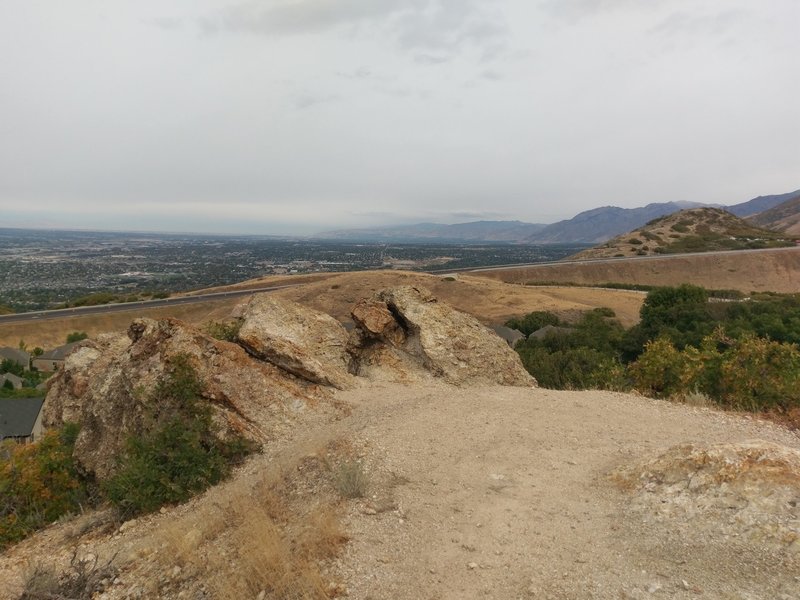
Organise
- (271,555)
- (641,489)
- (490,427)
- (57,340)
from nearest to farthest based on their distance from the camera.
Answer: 1. (271,555)
2. (641,489)
3. (490,427)
4. (57,340)

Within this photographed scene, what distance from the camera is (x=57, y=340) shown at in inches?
1965

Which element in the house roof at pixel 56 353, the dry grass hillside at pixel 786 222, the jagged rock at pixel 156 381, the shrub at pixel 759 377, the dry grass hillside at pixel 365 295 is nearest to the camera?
the jagged rock at pixel 156 381

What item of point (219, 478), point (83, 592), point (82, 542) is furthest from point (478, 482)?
point (82, 542)

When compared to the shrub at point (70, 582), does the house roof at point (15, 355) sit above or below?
below

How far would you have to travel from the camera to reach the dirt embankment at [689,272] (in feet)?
225

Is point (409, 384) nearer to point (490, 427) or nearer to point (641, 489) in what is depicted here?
point (490, 427)

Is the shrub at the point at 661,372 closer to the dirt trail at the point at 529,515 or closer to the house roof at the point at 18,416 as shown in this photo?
the dirt trail at the point at 529,515

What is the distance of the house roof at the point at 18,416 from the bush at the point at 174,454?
25409mm

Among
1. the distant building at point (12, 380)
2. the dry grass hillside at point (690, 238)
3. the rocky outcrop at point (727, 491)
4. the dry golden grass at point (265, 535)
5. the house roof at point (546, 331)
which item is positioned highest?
the dry grass hillside at point (690, 238)

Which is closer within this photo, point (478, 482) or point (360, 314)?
point (478, 482)

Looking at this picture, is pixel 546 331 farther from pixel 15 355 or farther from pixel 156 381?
pixel 15 355

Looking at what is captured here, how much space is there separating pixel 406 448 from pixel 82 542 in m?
4.78

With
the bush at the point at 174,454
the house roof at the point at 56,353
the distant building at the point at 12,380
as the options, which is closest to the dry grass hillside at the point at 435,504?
the bush at the point at 174,454

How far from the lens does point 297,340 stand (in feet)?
44.8
